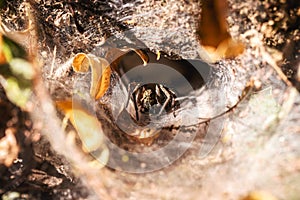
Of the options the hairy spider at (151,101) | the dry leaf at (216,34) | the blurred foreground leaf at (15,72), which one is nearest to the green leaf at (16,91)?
the blurred foreground leaf at (15,72)

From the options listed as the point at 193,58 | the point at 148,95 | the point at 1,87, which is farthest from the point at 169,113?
the point at 1,87

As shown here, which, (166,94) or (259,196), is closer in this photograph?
(259,196)

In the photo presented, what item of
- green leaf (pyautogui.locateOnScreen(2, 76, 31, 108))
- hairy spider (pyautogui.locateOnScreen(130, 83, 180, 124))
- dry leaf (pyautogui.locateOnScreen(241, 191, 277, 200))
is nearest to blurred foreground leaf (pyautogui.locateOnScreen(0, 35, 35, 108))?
green leaf (pyautogui.locateOnScreen(2, 76, 31, 108))

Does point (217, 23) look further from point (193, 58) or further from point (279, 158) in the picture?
point (279, 158)

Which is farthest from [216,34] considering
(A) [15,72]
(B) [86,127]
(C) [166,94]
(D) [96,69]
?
(A) [15,72]

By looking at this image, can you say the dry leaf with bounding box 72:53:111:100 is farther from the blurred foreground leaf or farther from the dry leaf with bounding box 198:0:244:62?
the dry leaf with bounding box 198:0:244:62

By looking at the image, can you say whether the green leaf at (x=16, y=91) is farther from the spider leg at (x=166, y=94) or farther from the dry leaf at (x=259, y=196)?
the dry leaf at (x=259, y=196)

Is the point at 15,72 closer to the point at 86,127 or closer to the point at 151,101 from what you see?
the point at 86,127
